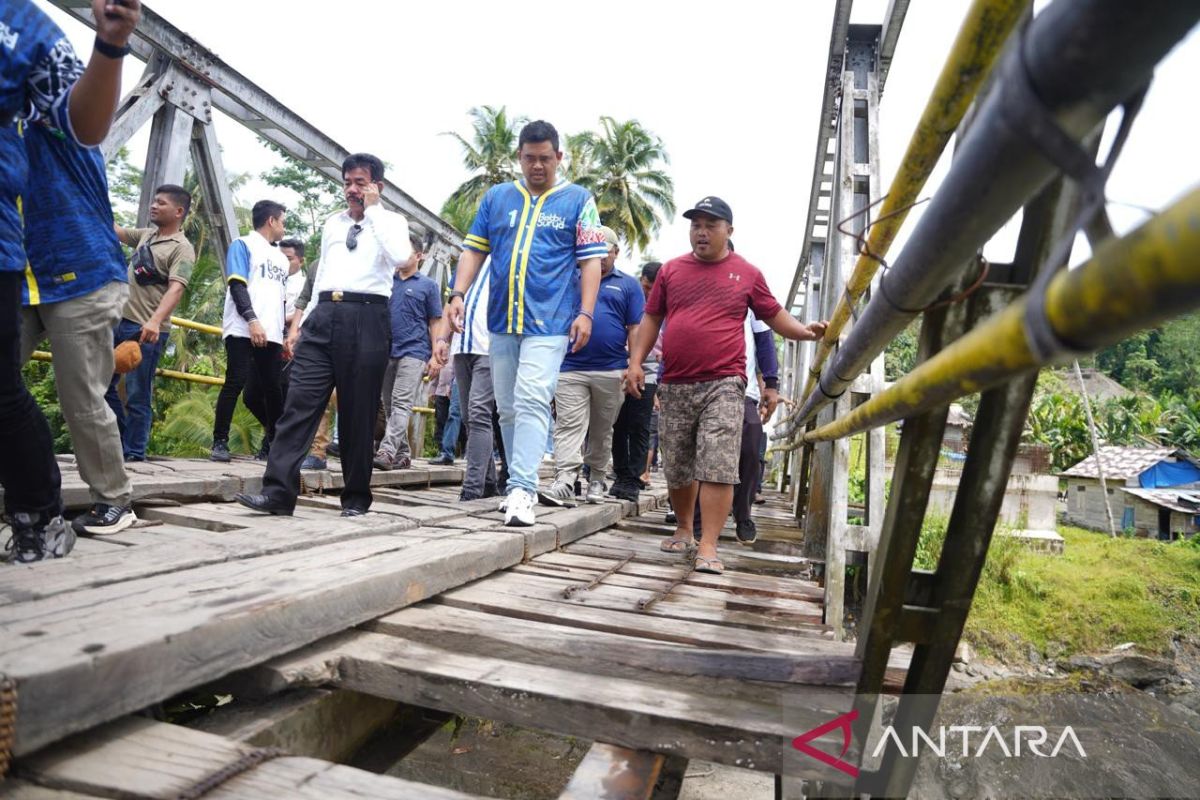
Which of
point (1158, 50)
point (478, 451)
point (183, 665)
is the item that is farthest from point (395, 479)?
point (1158, 50)

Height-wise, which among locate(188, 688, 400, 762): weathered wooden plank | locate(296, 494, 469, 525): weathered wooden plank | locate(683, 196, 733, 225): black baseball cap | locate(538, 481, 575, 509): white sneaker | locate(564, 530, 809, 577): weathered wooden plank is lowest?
locate(188, 688, 400, 762): weathered wooden plank

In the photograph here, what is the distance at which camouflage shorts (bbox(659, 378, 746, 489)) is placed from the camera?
3885 millimetres

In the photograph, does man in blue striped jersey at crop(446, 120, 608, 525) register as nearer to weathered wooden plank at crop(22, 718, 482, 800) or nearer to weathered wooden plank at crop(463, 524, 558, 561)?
weathered wooden plank at crop(463, 524, 558, 561)

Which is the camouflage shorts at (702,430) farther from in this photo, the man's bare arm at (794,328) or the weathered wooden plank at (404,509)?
the weathered wooden plank at (404,509)

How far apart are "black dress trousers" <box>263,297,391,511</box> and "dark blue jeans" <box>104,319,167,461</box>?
1.91 meters

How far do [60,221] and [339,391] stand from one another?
54.6 inches

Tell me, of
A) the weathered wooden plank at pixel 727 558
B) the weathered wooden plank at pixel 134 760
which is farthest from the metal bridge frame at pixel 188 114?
the weathered wooden plank at pixel 134 760

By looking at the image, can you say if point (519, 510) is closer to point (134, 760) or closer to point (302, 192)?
point (134, 760)

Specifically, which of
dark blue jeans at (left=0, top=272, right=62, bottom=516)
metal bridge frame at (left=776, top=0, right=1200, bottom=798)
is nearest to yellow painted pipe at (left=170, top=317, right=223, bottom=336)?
dark blue jeans at (left=0, top=272, right=62, bottom=516)

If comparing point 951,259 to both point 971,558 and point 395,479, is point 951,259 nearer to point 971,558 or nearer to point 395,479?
point 971,558

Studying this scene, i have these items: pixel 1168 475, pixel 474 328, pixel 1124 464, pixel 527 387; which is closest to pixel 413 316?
pixel 474 328

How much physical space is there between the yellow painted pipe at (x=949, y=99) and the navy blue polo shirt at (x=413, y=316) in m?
5.03

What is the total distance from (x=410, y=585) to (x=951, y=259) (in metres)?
1.93

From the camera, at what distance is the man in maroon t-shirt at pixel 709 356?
12.7 feet
